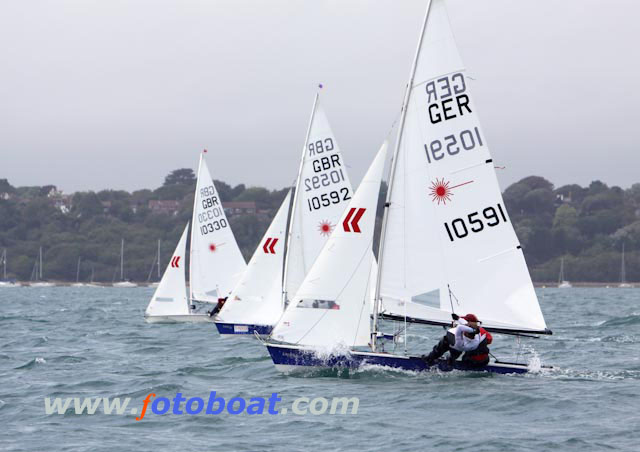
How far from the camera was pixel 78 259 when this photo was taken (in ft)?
456

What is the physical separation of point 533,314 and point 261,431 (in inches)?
239

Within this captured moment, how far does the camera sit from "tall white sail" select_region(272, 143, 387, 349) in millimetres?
18984

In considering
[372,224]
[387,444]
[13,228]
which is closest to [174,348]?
[372,224]

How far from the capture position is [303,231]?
96.3 ft

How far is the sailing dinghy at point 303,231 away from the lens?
29.0 meters

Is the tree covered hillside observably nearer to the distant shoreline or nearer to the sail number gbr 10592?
the distant shoreline

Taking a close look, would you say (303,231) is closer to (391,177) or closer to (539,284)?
(391,177)

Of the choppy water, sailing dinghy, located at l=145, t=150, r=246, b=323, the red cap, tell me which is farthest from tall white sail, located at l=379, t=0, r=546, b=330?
sailing dinghy, located at l=145, t=150, r=246, b=323

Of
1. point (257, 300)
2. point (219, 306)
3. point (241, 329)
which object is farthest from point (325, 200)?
point (219, 306)

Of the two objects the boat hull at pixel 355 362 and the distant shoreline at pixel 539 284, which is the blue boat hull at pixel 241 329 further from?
the distant shoreline at pixel 539 284

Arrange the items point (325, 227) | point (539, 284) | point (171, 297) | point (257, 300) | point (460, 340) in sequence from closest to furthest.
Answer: point (460, 340)
point (325, 227)
point (257, 300)
point (171, 297)
point (539, 284)

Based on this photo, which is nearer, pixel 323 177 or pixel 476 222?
pixel 476 222

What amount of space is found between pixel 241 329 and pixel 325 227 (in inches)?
141

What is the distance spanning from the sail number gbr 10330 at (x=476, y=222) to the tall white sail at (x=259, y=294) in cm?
1089
